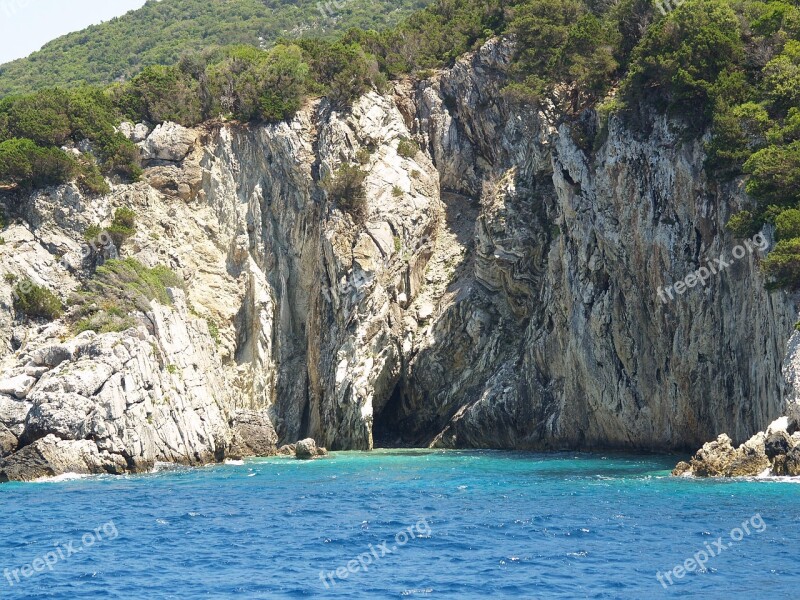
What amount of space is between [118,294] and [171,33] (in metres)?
87.4

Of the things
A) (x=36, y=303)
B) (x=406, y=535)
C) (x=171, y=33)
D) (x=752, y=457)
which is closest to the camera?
(x=406, y=535)

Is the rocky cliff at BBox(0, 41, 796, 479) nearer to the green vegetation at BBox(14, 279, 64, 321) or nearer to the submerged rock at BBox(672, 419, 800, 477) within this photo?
the green vegetation at BBox(14, 279, 64, 321)

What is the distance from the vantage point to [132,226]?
6147 cm

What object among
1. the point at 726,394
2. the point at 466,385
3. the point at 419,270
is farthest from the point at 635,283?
the point at 419,270

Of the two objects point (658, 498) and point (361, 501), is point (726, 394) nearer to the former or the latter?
point (658, 498)

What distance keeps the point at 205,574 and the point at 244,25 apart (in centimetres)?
11183

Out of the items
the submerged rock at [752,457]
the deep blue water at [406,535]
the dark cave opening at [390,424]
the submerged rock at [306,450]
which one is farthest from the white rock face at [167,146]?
the submerged rock at [752,457]

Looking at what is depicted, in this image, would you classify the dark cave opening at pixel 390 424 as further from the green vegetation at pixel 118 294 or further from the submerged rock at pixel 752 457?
the submerged rock at pixel 752 457

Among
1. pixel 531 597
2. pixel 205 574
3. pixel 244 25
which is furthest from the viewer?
pixel 244 25

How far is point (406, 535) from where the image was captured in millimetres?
29016

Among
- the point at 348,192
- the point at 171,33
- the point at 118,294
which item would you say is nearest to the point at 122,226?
the point at 118,294

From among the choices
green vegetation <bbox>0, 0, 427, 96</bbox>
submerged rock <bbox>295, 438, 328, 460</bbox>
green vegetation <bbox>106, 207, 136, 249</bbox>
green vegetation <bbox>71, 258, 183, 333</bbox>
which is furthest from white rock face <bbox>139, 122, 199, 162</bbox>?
green vegetation <bbox>0, 0, 427, 96</bbox>

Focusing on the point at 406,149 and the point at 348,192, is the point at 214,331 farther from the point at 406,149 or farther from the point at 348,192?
the point at 406,149

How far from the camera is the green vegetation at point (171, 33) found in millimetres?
117188
